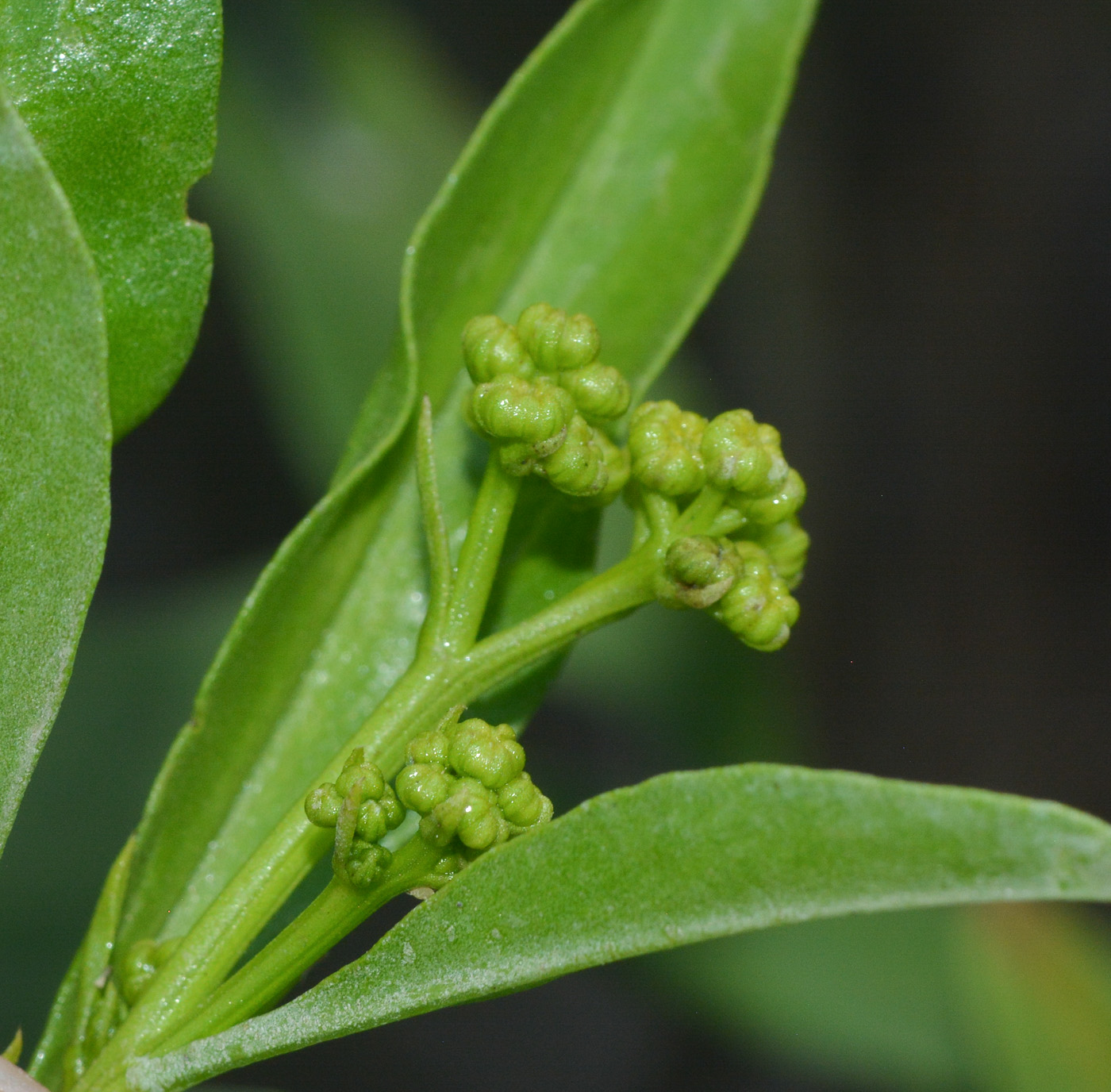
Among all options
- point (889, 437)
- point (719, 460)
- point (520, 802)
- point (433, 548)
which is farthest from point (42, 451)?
point (889, 437)

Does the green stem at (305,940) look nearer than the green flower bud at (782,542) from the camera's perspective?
Yes

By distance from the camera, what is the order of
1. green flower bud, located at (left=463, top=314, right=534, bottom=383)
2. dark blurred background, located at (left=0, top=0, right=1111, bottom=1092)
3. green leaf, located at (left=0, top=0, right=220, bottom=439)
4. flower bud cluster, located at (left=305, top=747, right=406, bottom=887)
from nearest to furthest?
flower bud cluster, located at (left=305, top=747, right=406, bottom=887), green leaf, located at (left=0, top=0, right=220, bottom=439), green flower bud, located at (left=463, top=314, right=534, bottom=383), dark blurred background, located at (left=0, top=0, right=1111, bottom=1092)

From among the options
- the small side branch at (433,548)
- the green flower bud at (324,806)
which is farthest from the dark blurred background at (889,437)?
the green flower bud at (324,806)

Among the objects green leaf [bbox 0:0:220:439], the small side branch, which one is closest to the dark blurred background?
green leaf [bbox 0:0:220:439]

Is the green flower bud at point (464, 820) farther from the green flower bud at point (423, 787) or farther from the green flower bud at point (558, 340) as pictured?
the green flower bud at point (558, 340)

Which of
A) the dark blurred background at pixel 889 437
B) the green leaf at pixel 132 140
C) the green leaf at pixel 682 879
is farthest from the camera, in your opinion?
the dark blurred background at pixel 889 437

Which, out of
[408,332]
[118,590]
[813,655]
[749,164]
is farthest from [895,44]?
[408,332]

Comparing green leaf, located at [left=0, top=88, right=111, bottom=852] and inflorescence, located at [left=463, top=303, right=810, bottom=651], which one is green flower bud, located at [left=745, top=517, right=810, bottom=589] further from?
green leaf, located at [left=0, top=88, right=111, bottom=852]
